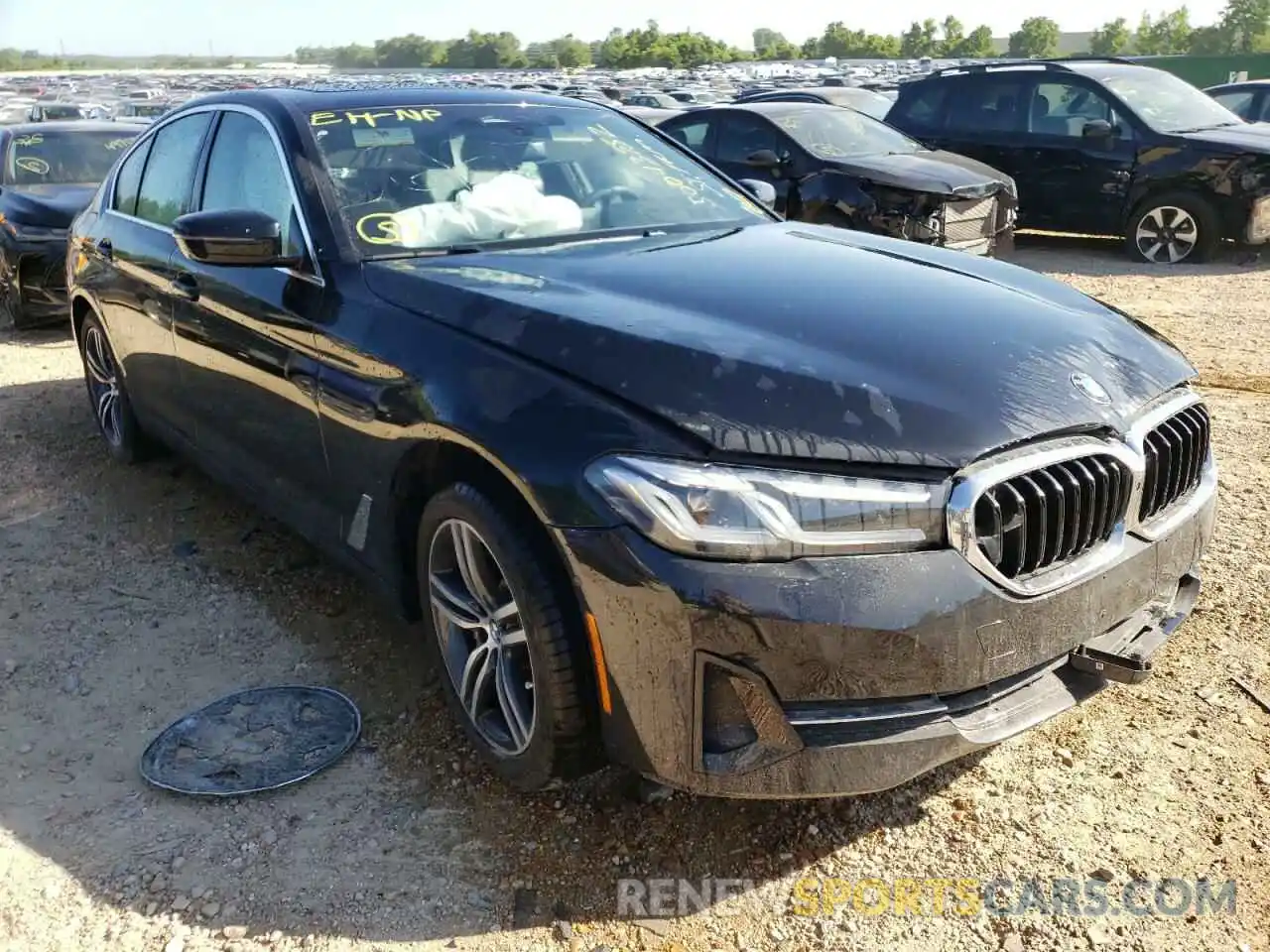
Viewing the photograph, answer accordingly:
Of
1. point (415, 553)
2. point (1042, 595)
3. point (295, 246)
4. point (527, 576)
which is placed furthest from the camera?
point (295, 246)

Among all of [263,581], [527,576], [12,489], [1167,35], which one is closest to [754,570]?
[527,576]

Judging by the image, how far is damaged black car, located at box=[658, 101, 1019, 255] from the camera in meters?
8.71

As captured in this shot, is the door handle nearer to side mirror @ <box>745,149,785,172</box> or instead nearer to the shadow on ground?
the shadow on ground

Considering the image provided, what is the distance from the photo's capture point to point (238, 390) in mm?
3691

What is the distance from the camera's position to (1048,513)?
224 cm

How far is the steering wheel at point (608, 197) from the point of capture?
361 centimetres

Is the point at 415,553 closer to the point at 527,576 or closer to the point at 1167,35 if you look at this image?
the point at 527,576

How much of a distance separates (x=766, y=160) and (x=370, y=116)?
635 cm

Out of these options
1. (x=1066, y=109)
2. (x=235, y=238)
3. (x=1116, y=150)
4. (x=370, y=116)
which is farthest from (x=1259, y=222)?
(x=235, y=238)

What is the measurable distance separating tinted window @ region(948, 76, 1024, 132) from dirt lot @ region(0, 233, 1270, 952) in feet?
26.2

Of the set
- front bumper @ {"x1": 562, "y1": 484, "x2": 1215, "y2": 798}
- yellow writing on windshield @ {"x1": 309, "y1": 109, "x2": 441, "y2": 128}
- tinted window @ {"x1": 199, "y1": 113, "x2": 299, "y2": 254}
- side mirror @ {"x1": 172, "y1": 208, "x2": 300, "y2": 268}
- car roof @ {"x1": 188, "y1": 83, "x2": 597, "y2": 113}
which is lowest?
front bumper @ {"x1": 562, "y1": 484, "x2": 1215, "y2": 798}

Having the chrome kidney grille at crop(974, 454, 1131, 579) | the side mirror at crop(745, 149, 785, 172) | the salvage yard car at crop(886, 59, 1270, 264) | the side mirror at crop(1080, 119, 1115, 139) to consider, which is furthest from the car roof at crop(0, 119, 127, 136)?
the chrome kidney grille at crop(974, 454, 1131, 579)

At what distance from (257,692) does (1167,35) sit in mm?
97380

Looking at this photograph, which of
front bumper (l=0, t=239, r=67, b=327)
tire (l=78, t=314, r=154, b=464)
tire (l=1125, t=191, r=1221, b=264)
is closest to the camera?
tire (l=78, t=314, r=154, b=464)
